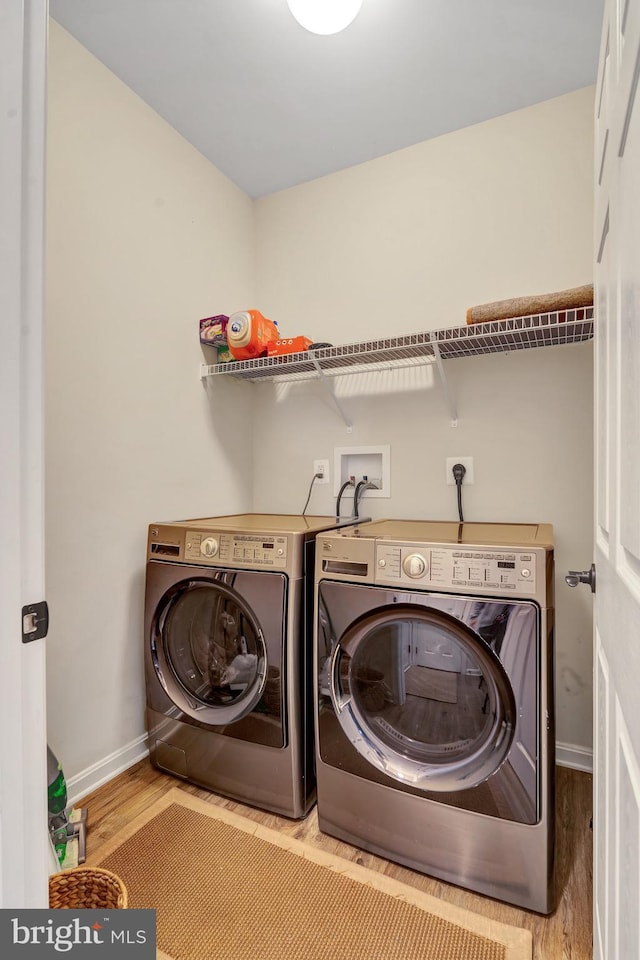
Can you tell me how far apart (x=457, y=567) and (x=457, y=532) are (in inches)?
14.6

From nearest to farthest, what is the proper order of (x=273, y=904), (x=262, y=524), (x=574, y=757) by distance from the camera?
1. (x=273, y=904)
2. (x=574, y=757)
3. (x=262, y=524)

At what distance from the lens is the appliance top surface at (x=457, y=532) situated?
1.34m

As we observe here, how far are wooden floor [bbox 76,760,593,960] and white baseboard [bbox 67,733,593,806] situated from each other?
0.02 m

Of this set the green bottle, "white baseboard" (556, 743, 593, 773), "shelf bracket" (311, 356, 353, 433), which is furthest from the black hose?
the green bottle

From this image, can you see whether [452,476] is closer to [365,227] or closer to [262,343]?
[262,343]

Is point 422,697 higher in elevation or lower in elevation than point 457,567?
lower

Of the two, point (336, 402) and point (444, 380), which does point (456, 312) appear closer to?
point (444, 380)

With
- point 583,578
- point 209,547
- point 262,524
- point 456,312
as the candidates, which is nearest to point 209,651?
point 209,547

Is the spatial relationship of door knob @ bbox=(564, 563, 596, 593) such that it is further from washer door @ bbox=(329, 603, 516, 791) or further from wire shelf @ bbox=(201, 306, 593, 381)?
wire shelf @ bbox=(201, 306, 593, 381)

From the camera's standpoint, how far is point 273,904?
119 centimetres

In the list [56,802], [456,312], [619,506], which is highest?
[456,312]

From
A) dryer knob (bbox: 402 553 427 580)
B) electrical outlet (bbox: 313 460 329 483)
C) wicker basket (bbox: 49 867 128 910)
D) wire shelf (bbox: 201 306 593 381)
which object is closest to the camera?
wicker basket (bbox: 49 867 128 910)

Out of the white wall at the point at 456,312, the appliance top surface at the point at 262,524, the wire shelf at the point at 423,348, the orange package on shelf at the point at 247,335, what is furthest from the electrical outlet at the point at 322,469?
the orange package on shelf at the point at 247,335

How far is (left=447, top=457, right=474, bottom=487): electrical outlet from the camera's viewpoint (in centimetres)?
196
